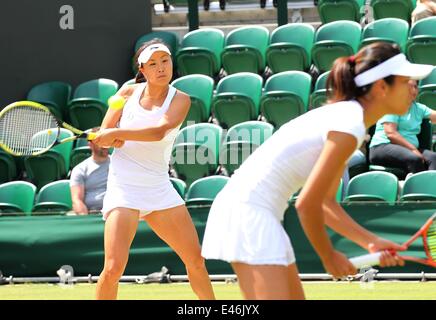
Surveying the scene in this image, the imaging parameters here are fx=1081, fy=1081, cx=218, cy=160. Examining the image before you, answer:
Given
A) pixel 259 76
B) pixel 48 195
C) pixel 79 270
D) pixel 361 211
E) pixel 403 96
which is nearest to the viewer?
pixel 403 96

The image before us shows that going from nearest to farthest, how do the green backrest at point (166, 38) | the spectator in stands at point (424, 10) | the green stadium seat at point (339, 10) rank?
the spectator in stands at point (424, 10) → the green stadium seat at point (339, 10) → the green backrest at point (166, 38)

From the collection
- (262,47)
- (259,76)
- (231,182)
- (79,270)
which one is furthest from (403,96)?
(262,47)

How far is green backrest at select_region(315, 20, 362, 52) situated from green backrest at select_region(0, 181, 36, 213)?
3865 mm

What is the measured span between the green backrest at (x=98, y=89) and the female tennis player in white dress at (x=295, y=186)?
327 inches

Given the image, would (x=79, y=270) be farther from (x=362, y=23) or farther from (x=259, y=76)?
(x=362, y=23)

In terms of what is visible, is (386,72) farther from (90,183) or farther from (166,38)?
(166,38)

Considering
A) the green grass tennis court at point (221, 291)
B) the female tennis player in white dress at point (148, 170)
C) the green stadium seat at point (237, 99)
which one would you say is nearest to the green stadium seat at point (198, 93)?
the green stadium seat at point (237, 99)

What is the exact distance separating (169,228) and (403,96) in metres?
2.53

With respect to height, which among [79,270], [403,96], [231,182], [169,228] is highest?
[403,96]

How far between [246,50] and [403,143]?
2.89 meters

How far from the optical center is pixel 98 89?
12.5 meters

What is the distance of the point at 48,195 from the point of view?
1048 centimetres

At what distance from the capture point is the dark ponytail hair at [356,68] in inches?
158

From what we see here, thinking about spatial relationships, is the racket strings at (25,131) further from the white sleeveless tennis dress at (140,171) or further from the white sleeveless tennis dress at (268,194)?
the white sleeveless tennis dress at (268,194)
